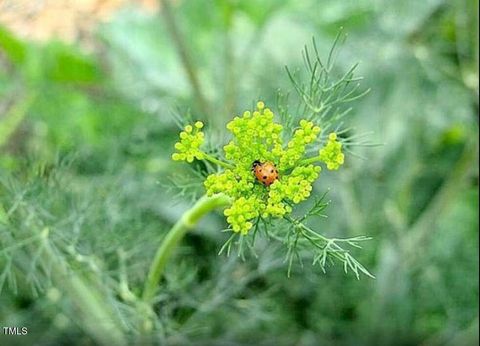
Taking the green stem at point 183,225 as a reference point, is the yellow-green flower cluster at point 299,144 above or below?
above

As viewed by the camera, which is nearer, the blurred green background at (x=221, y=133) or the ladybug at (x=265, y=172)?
the ladybug at (x=265, y=172)

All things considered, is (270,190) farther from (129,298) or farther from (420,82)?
(420,82)

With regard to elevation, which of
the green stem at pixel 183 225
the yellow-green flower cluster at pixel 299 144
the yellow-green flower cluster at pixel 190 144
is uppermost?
the yellow-green flower cluster at pixel 190 144

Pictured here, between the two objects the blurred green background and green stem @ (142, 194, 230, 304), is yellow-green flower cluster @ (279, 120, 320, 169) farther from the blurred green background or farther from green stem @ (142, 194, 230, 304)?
the blurred green background

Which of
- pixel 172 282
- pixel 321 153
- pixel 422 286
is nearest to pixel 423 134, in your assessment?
pixel 422 286

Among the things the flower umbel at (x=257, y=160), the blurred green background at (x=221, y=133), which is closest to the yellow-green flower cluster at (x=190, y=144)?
the flower umbel at (x=257, y=160)

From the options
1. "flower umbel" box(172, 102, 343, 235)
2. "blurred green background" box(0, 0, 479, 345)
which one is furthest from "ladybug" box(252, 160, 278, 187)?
"blurred green background" box(0, 0, 479, 345)

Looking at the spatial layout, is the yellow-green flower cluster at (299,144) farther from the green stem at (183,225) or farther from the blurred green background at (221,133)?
the blurred green background at (221,133)
